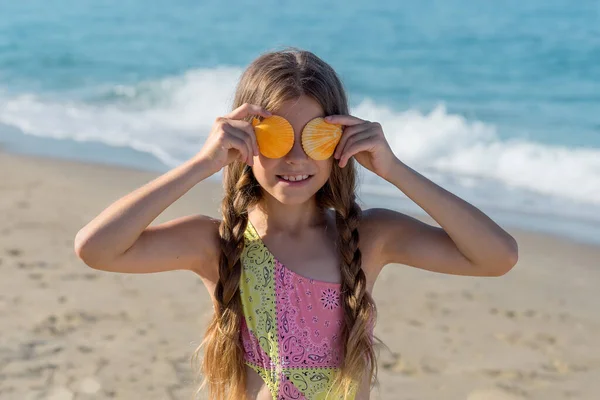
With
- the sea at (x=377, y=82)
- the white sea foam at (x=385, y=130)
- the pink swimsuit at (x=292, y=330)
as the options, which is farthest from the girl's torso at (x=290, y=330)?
the white sea foam at (x=385, y=130)

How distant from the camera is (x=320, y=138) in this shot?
9.25 feet

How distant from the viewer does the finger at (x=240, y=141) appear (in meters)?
2.82

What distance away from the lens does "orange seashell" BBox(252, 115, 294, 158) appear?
9.17 ft

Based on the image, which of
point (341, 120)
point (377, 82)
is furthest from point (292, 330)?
point (377, 82)

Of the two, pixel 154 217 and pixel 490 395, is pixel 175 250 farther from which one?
pixel 490 395

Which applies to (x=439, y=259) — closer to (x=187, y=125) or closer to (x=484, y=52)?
(x=187, y=125)

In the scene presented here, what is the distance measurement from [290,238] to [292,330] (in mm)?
324

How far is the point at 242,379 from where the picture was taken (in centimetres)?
305

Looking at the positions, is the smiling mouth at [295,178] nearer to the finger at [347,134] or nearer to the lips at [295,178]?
the lips at [295,178]

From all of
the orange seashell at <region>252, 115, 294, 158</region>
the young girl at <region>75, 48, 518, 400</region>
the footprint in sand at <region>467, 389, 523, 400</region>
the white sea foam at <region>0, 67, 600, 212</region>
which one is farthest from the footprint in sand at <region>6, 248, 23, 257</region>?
the orange seashell at <region>252, 115, 294, 158</region>

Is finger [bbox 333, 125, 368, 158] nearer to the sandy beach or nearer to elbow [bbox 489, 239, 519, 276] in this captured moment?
elbow [bbox 489, 239, 519, 276]

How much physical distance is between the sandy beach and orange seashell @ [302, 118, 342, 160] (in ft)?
6.88

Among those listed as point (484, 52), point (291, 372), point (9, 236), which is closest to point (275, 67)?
point (291, 372)

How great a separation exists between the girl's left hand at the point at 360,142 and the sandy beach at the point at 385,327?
6.59 feet
